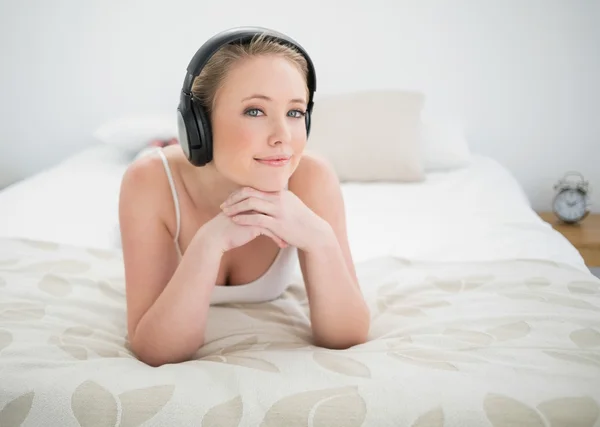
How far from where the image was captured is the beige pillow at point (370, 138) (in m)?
2.16

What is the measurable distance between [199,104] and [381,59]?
6.44ft

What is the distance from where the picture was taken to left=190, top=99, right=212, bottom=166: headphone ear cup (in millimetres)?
864

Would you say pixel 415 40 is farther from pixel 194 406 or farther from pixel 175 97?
pixel 194 406

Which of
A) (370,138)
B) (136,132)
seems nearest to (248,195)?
(370,138)

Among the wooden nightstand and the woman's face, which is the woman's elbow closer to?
the woman's face

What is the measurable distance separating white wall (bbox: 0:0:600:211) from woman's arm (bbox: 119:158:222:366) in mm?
1796

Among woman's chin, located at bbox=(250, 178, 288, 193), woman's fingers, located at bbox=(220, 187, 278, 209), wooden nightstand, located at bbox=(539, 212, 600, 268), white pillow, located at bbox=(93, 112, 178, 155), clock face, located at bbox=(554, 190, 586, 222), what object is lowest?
wooden nightstand, located at bbox=(539, 212, 600, 268)

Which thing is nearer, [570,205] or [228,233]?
[228,233]

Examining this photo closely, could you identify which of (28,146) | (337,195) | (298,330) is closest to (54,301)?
(298,330)

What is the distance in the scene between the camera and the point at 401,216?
1.77 metres

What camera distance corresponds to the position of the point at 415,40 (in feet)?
8.71

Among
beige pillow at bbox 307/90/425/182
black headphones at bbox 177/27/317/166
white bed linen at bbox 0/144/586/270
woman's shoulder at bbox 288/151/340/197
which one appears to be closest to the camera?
black headphones at bbox 177/27/317/166

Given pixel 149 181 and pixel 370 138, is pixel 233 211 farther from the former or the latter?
pixel 370 138

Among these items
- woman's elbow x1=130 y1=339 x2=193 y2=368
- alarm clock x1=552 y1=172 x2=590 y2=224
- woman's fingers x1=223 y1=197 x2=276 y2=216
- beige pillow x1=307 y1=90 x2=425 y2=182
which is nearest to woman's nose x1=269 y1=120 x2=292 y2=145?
woman's fingers x1=223 y1=197 x2=276 y2=216
